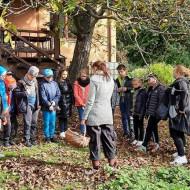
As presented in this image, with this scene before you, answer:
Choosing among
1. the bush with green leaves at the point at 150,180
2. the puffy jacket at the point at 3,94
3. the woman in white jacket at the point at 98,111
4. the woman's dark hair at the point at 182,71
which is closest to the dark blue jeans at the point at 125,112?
the woman's dark hair at the point at 182,71

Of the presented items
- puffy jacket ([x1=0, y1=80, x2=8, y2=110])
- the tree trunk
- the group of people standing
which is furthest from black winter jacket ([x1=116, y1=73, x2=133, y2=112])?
puffy jacket ([x1=0, y1=80, x2=8, y2=110])

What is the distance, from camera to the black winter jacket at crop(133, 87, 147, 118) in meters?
7.50

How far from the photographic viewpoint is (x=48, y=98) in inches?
299

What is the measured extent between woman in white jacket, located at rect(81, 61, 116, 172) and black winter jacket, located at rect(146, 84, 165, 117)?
6.28 ft

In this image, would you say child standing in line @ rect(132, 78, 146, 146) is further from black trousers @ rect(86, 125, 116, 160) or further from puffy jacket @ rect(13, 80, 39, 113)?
puffy jacket @ rect(13, 80, 39, 113)

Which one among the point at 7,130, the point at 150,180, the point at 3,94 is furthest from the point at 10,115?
the point at 150,180

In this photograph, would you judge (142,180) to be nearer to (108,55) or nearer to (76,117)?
(76,117)

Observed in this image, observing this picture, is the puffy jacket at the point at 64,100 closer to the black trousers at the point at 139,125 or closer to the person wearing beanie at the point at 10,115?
the person wearing beanie at the point at 10,115

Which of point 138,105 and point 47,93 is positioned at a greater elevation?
point 47,93

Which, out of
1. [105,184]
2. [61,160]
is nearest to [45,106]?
[61,160]

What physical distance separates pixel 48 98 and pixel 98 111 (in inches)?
97.5

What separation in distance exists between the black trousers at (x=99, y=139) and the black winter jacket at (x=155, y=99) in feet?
5.96

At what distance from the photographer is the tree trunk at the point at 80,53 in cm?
1058

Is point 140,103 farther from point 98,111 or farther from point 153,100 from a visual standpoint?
point 98,111
